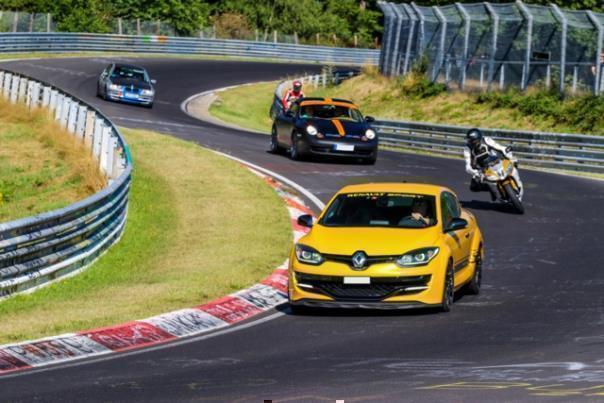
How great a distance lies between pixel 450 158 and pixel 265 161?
6479 mm

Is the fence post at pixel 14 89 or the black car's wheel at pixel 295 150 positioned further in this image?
the fence post at pixel 14 89

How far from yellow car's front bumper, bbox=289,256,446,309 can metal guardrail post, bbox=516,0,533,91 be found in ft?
90.7

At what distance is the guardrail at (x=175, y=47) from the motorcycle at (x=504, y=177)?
45184 mm

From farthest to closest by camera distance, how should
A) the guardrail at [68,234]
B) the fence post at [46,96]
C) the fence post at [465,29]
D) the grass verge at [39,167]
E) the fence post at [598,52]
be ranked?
the fence post at [465,29], the fence post at [598,52], the fence post at [46,96], the grass verge at [39,167], the guardrail at [68,234]

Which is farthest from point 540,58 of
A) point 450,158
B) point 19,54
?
point 19,54

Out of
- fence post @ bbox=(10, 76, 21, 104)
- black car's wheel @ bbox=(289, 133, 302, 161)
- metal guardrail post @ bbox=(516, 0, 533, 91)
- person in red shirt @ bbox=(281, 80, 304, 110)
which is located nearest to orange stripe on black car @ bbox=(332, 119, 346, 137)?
black car's wheel @ bbox=(289, 133, 302, 161)

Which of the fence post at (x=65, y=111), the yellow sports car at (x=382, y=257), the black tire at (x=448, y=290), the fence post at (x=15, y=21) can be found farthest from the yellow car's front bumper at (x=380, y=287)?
the fence post at (x=15, y=21)

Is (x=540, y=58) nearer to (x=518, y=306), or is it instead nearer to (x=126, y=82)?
(x=126, y=82)

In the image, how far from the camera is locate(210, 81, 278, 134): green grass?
48.7 metres

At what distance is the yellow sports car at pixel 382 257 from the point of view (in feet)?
46.4

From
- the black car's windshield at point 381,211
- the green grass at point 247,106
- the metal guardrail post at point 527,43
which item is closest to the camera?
the black car's windshield at point 381,211

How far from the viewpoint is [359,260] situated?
46.4ft

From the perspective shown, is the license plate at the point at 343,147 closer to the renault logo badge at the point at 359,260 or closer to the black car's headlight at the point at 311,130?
the black car's headlight at the point at 311,130

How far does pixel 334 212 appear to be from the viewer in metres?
15.5
